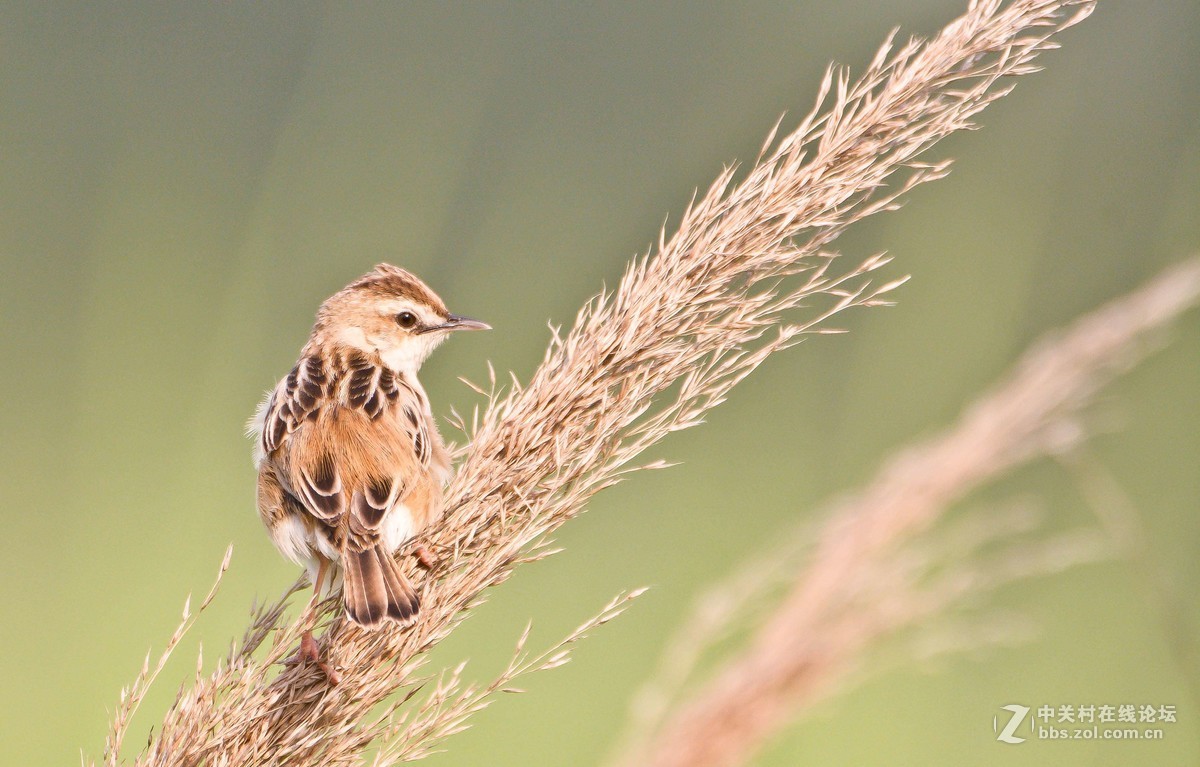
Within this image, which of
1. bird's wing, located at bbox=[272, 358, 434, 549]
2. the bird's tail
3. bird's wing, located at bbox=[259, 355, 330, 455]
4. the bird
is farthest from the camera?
bird's wing, located at bbox=[259, 355, 330, 455]

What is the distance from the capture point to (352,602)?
2121 mm

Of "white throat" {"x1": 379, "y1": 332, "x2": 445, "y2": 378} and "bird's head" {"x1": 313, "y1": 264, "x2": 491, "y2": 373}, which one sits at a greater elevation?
"bird's head" {"x1": 313, "y1": 264, "x2": 491, "y2": 373}

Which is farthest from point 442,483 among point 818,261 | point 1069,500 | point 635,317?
point 1069,500

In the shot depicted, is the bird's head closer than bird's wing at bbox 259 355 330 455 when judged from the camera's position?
No

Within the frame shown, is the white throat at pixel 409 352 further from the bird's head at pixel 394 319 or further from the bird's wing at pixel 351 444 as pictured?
the bird's wing at pixel 351 444

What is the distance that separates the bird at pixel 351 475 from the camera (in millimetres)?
2254

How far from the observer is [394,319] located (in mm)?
3578

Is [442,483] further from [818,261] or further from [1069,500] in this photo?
[1069,500]

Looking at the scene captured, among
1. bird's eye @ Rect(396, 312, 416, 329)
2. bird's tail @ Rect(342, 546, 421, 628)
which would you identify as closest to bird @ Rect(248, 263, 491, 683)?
bird's tail @ Rect(342, 546, 421, 628)

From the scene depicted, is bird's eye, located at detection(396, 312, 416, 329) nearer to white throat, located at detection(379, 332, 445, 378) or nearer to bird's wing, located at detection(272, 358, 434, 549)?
white throat, located at detection(379, 332, 445, 378)

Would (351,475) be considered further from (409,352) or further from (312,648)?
(409,352)

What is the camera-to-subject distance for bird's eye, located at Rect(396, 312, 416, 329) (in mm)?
3561

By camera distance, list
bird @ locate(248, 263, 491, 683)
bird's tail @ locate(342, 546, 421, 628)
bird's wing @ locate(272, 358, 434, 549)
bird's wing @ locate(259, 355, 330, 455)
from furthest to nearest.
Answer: bird's wing @ locate(259, 355, 330, 455) → bird's wing @ locate(272, 358, 434, 549) → bird @ locate(248, 263, 491, 683) → bird's tail @ locate(342, 546, 421, 628)

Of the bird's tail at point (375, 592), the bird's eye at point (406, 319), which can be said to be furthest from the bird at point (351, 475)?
the bird's eye at point (406, 319)
